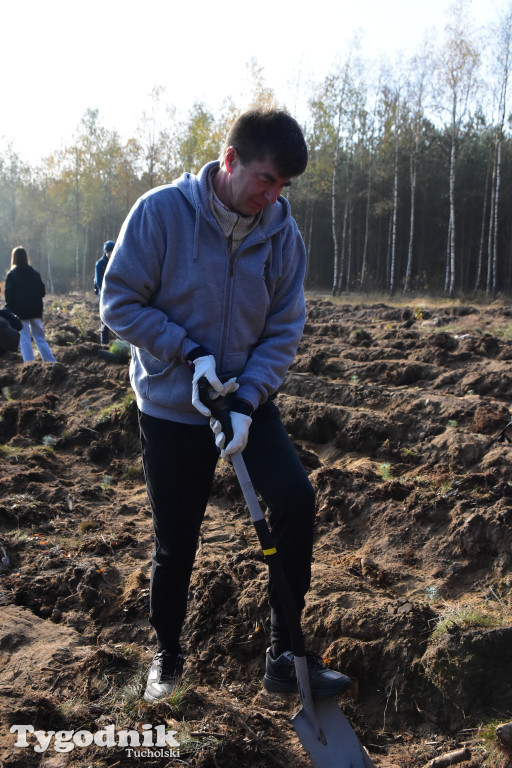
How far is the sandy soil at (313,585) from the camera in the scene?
2389 millimetres

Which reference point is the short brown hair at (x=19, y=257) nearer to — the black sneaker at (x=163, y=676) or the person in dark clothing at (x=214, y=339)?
the person in dark clothing at (x=214, y=339)

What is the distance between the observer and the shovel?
2107 millimetres

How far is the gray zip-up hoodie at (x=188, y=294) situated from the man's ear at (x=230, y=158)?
11 cm

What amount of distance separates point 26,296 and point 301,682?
8594mm

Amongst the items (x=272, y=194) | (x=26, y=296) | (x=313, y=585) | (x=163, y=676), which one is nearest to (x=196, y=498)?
(x=163, y=676)

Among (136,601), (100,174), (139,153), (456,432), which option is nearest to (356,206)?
(139,153)

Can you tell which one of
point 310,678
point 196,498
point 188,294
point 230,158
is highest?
point 230,158

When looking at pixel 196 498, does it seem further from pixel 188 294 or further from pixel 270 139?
pixel 270 139

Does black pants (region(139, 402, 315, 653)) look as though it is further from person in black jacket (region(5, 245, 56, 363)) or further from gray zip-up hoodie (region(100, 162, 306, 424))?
person in black jacket (region(5, 245, 56, 363))

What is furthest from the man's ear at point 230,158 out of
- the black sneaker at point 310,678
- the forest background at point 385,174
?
the forest background at point 385,174

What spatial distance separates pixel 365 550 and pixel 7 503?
267 centimetres

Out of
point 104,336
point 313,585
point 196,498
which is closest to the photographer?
point 196,498

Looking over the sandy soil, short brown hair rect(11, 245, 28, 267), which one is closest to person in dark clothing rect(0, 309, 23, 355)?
short brown hair rect(11, 245, 28, 267)

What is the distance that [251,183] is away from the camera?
7.10 feet
